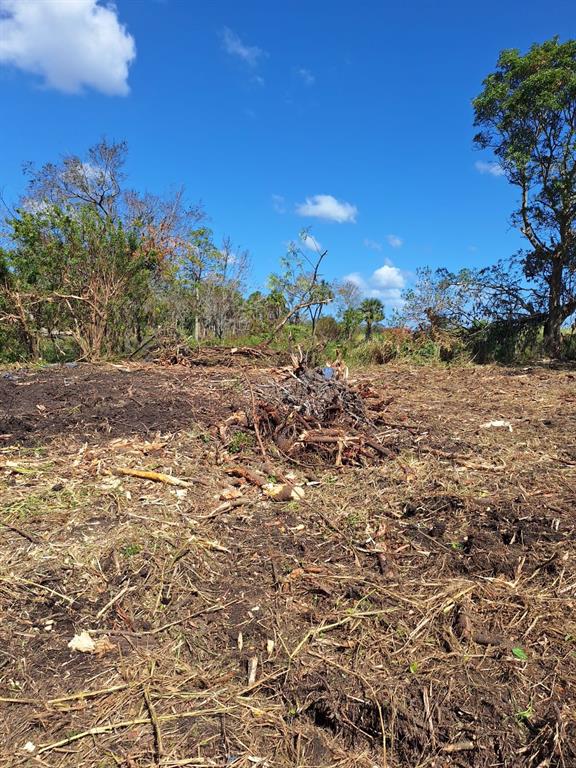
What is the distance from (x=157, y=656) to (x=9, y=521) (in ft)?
4.39

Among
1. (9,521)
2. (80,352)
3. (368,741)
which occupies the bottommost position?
(368,741)

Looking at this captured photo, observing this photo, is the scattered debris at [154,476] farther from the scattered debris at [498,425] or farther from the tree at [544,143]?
the tree at [544,143]

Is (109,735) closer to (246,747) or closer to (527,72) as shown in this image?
(246,747)

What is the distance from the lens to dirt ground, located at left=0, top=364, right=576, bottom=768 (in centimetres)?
156

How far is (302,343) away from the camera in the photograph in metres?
8.95

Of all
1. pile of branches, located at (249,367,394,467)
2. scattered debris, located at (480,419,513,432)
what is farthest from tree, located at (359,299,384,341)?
pile of branches, located at (249,367,394,467)

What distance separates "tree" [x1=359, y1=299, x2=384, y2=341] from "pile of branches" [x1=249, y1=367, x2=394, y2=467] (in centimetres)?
794

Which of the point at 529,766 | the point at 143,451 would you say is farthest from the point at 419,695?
the point at 143,451

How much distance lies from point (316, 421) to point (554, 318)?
10.0 metres

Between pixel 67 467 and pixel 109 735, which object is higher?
pixel 67 467

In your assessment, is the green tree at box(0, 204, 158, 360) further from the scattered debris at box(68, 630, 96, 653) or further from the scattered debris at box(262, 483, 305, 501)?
the scattered debris at box(68, 630, 96, 653)

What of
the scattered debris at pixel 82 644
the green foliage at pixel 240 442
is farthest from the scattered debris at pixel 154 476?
the scattered debris at pixel 82 644

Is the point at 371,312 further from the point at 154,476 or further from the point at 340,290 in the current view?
the point at 154,476

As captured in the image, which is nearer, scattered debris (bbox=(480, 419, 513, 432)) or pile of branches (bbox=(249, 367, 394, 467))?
pile of branches (bbox=(249, 367, 394, 467))
